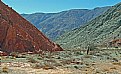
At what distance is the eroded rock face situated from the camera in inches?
1761

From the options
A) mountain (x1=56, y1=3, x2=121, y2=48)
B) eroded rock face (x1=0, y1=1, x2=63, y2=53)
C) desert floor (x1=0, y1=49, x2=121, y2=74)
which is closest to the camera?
desert floor (x1=0, y1=49, x2=121, y2=74)

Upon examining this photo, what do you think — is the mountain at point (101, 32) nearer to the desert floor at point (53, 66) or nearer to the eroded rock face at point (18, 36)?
the eroded rock face at point (18, 36)

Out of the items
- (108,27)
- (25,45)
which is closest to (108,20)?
(108,27)

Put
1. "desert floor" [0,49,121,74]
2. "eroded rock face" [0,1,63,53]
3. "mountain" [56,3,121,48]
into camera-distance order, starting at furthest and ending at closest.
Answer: "mountain" [56,3,121,48] → "eroded rock face" [0,1,63,53] → "desert floor" [0,49,121,74]

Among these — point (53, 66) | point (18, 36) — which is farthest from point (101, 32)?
point (53, 66)

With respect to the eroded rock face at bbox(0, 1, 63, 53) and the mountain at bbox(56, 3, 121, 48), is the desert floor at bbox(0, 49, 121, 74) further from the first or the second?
the mountain at bbox(56, 3, 121, 48)

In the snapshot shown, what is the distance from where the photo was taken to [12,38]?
149ft

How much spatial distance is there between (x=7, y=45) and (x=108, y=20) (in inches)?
3350

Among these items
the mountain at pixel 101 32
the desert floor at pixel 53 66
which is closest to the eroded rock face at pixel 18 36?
the desert floor at pixel 53 66

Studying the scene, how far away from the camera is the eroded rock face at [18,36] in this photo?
44.7 metres

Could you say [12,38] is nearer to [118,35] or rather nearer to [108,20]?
[118,35]

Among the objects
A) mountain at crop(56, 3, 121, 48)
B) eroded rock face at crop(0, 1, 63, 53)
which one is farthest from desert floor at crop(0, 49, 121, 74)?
mountain at crop(56, 3, 121, 48)

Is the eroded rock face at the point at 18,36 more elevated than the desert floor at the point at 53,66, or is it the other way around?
the eroded rock face at the point at 18,36

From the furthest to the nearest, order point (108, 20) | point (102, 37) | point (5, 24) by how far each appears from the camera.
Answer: point (108, 20), point (102, 37), point (5, 24)
